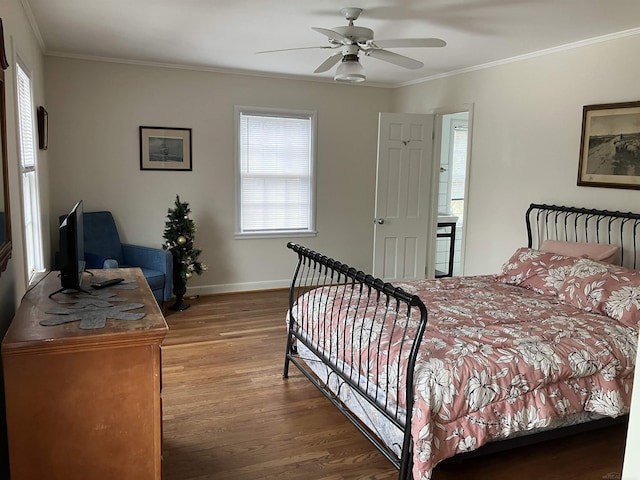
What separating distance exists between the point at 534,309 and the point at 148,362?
2.41m

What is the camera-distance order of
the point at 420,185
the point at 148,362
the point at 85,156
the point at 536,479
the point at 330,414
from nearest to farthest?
the point at 148,362
the point at 536,479
the point at 330,414
the point at 85,156
the point at 420,185

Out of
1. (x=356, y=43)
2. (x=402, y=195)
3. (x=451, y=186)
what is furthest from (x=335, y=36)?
(x=451, y=186)

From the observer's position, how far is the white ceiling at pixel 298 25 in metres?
3.18

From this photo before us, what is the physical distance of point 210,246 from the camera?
18.8 feet

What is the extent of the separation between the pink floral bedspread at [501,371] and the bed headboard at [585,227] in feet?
3.01

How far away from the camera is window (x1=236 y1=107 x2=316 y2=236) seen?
5762 millimetres

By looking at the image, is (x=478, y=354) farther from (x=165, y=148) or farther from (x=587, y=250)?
(x=165, y=148)

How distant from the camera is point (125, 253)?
16.9ft

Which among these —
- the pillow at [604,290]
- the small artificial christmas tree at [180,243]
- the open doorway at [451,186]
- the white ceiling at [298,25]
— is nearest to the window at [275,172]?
the small artificial christmas tree at [180,243]

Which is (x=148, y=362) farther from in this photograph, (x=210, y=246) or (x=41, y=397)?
(x=210, y=246)

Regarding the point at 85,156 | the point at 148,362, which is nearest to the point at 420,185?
the point at 85,156

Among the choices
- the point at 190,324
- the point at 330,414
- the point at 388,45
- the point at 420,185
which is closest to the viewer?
the point at 330,414

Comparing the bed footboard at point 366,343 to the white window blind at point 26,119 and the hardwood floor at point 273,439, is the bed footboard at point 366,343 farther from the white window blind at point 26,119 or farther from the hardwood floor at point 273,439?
the white window blind at point 26,119

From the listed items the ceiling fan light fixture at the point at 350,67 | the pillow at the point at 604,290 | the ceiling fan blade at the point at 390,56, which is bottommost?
the pillow at the point at 604,290
